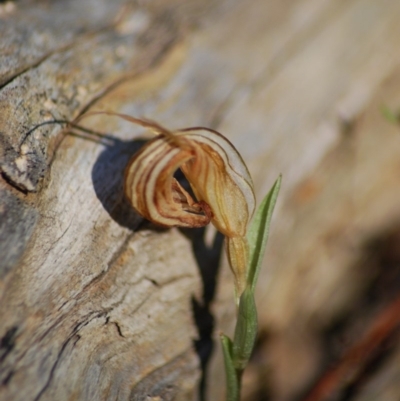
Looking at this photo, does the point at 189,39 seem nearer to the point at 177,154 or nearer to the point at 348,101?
the point at 348,101

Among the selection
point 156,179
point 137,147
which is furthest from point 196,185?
point 137,147

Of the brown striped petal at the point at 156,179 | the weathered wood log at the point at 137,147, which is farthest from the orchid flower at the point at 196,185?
the weathered wood log at the point at 137,147

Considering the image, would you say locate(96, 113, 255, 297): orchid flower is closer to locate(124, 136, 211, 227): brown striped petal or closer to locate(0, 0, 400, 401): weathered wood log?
locate(124, 136, 211, 227): brown striped petal

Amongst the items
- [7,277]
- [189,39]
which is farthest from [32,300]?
[189,39]

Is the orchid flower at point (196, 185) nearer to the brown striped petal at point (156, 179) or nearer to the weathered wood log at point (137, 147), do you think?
the brown striped petal at point (156, 179)

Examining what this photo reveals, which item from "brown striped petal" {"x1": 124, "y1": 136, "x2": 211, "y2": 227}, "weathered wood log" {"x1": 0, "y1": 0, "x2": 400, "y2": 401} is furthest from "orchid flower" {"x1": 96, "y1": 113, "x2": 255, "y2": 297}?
"weathered wood log" {"x1": 0, "y1": 0, "x2": 400, "y2": 401}
